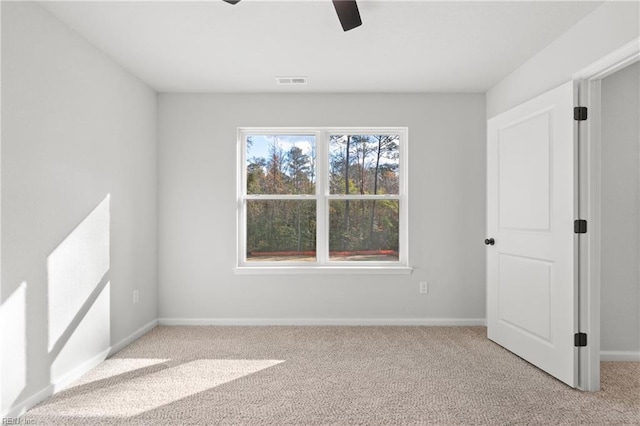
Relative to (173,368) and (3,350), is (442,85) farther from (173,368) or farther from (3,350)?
(3,350)

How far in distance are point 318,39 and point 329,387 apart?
245cm

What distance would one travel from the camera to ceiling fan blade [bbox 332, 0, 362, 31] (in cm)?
208

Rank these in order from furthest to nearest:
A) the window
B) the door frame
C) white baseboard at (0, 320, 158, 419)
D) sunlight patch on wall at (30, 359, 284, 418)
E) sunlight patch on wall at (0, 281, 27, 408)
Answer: the window, the door frame, sunlight patch on wall at (30, 359, 284, 418), white baseboard at (0, 320, 158, 419), sunlight patch on wall at (0, 281, 27, 408)

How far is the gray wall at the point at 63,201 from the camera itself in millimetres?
2260

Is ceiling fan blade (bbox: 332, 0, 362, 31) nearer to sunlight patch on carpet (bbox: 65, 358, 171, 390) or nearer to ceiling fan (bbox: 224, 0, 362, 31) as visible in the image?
ceiling fan (bbox: 224, 0, 362, 31)

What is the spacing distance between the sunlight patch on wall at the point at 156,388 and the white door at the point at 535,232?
1998 mm

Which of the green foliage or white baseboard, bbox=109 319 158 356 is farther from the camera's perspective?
the green foliage

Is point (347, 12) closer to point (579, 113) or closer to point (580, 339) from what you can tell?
point (579, 113)

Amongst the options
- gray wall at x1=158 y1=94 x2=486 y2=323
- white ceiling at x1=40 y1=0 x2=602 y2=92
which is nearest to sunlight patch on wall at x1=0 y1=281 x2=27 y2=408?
white ceiling at x1=40 y1=0 x2=602 y2=92

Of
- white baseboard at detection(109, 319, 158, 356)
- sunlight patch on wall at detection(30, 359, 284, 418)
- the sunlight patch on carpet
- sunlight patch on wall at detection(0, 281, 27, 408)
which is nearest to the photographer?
sunlight patch on wall at detection(0, 281, 27, 408)

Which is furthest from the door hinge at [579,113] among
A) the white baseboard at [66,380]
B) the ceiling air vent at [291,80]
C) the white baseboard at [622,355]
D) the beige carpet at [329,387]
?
the white baseboard at [66,380]

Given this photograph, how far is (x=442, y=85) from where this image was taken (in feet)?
13.1

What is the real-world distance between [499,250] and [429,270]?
86cm

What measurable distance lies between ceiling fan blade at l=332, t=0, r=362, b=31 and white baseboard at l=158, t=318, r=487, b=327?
2.92m
